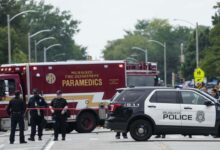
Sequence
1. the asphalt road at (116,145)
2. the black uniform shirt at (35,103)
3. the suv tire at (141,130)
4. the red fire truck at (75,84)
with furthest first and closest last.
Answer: the red fire truck at (75,84) < the black uniform shirt at (35,103) < the suv tire at (141,130) < the asphalt road at (116,145)

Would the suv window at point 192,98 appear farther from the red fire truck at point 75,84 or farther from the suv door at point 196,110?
the red fire truck at point 75,84

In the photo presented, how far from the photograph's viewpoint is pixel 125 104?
100 feet

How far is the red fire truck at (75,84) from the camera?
39969 mm

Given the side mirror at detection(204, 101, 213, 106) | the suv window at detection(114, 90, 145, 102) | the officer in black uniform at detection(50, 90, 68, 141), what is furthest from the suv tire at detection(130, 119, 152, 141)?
the officer in black uniform at detection(50, 90, 68, 141)

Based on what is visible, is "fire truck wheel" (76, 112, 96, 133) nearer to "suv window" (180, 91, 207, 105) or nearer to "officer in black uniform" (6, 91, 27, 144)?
"officer in black uniform" (6, 91, 27, 144)

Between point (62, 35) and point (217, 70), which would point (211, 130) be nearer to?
point (217, 70)

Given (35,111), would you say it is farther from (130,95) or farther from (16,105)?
(130,95)

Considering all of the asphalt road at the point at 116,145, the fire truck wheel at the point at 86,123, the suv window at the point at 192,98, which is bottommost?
→ the asphalt road at the point at 116,145

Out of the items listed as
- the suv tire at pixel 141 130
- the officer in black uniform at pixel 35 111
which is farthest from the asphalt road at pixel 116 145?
the officer in black uniform at pixel 35 111

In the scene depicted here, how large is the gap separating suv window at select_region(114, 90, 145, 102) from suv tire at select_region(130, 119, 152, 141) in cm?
72

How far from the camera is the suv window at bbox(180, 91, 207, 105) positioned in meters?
30.5

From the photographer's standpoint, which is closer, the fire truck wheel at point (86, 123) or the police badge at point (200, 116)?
the police badge at point (200, 116)

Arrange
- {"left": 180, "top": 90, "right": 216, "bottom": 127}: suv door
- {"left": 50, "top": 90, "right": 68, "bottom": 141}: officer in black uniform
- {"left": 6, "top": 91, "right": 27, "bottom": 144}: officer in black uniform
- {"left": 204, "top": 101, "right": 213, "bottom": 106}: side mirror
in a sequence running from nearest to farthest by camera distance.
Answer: {"left": 204, "top": 101, "right": 213, "bottom": 106}: side mirror
{"left": 180, "top": 90, "right": 216, "bottom": 127}: suv door
{"left": 6, "top": 91, "right": 27, "bottom": 144}: officer in black uniform
{"left": 50, "top": 90, "right": 68, "bottom": 141}: officer in black uniform

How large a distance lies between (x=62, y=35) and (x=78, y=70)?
140m
